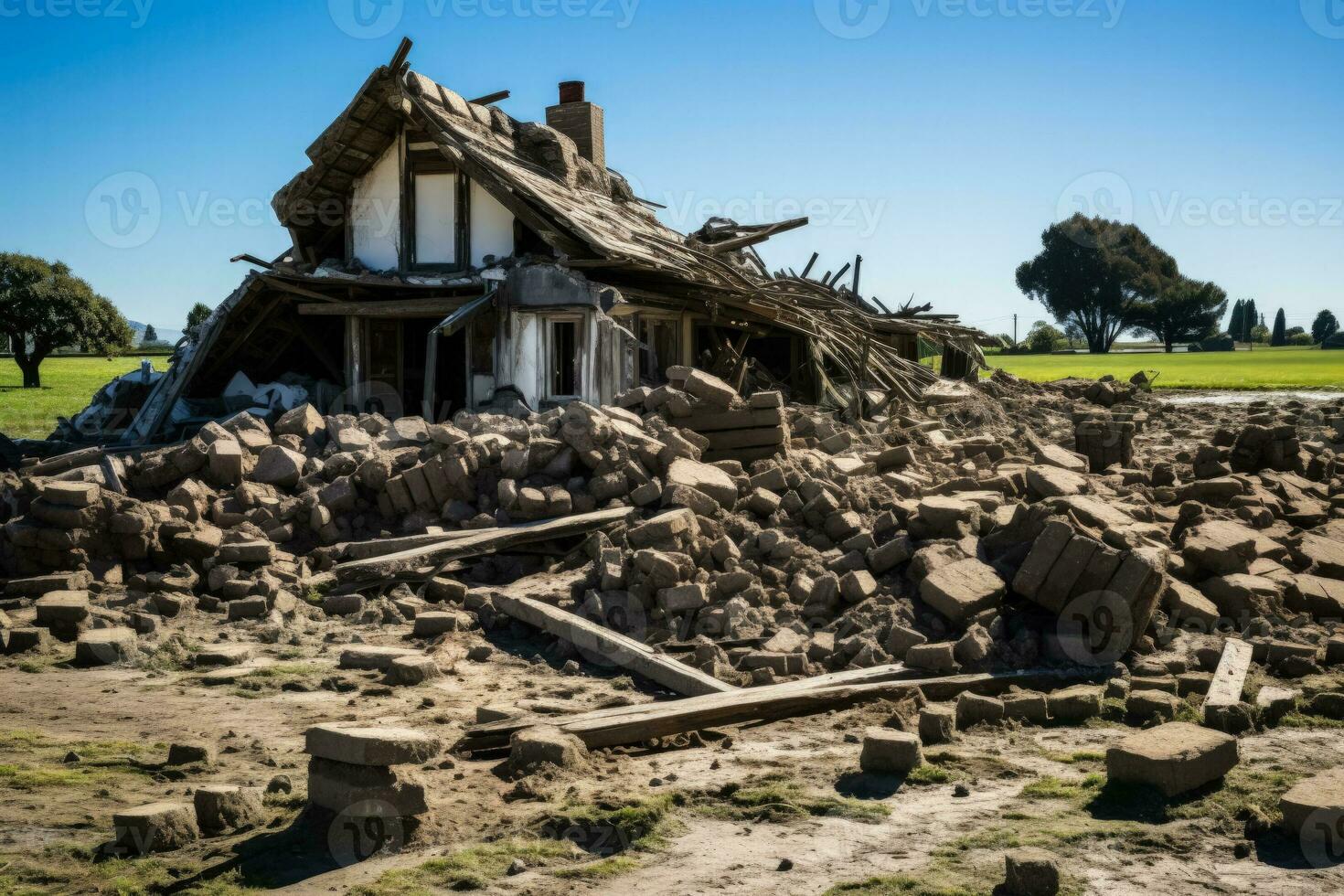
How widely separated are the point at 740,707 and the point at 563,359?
11.9 m

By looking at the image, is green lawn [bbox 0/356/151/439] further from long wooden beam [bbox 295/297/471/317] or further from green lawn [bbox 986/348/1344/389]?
green lawn [bbox 986/348/1344/389]

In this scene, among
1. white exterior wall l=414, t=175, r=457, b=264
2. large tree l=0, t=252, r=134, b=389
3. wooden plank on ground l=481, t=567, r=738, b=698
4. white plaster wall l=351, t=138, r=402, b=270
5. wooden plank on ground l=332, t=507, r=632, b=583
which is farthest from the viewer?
large tree l=0, t=252, r=134, b=389

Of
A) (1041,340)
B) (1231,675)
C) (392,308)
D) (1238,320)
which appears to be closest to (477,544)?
(1231,675)

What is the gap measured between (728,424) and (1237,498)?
16.9 ft

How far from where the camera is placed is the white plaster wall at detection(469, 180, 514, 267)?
18266mm

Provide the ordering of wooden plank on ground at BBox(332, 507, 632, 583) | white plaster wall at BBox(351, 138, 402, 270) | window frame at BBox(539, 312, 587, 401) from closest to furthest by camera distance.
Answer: wooden plank on ground at BBox(332, 507, 632, 583) < window frame at BBox(539, 312, 587, 401) < white plaster wall at BBox(351, 138, 402, 270)

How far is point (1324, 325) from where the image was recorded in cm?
9888

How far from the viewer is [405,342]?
68.5 feet

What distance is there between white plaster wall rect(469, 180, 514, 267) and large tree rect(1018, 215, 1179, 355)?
224ft

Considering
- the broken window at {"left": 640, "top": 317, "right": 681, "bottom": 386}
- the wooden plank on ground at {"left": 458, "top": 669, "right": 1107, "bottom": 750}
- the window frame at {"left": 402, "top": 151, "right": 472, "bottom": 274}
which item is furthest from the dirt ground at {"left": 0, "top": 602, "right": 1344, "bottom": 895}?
the window frame at {"left": 402, "top": 151, "right": 472, "bottom": 274}

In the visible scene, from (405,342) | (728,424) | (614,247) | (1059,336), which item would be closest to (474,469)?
(728,424)

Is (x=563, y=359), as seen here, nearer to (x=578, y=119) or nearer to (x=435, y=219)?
(x=435, y=219)

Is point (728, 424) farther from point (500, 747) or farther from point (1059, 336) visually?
point (1059, 336)

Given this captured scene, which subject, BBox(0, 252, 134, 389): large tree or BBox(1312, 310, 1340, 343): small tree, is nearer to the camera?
BBox(0, 252, 134, 389): large tree
